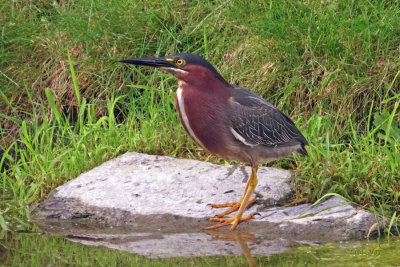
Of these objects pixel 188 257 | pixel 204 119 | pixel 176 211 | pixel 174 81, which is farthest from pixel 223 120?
pixel 174 81

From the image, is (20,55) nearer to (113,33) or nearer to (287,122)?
(113,33)

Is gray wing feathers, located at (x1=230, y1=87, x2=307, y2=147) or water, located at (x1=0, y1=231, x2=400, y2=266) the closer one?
water, located at (x1=0, y1=231, x2=400, y2=266)

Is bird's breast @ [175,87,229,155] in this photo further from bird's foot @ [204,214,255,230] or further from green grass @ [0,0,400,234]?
green grass @ [0,0,400,234]

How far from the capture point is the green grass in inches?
199

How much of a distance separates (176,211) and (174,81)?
176 centimetres

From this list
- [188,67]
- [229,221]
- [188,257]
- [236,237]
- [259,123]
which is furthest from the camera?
[259,123]

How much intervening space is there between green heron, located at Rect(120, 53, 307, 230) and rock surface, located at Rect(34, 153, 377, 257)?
0.52 feet

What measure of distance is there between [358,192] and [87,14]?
9.96ft

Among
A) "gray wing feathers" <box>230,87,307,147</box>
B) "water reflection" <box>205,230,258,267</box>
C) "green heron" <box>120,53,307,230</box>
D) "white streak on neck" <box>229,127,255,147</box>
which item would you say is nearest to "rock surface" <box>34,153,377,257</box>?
"water reflection" <box>205,230,258,267</box>

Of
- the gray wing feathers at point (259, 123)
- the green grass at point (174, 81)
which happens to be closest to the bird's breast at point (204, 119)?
the gray wing feathers at point (259, 123)

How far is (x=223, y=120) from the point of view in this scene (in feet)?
15.1

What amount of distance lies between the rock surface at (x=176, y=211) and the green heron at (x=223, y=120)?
6.3 inches

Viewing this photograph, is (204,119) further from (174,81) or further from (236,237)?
(174,81)

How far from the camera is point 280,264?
3.85m
